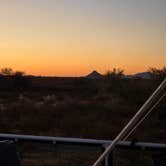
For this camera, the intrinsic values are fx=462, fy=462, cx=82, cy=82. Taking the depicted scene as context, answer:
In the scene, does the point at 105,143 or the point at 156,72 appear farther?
the point at 156,72

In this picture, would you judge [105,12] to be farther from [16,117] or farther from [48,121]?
[16,117]

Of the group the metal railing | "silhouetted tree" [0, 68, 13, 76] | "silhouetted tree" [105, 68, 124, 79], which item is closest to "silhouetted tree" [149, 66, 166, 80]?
"silhouetted tree" [105, 68, 124, 79]

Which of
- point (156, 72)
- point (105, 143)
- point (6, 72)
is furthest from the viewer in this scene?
point (6, 72)

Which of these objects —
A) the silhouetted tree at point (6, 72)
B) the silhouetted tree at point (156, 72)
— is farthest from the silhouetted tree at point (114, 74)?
the silhouetted tree at point (6, 72)

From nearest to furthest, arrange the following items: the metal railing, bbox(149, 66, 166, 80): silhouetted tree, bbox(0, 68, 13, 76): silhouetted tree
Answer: the metal railing, bbox(149, 66, 166, 80): silhouetted tree, bbox(0, 68, 13, 76): silhouetted tree

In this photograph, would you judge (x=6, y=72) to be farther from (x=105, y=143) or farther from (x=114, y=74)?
(x=105, y=143)

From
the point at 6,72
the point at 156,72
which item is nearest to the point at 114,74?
the point at 156,72

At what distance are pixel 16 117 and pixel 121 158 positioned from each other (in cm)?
816

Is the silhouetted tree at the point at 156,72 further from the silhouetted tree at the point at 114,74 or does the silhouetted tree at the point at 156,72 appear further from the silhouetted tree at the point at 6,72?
the silhouetted tree at the point at 6,72

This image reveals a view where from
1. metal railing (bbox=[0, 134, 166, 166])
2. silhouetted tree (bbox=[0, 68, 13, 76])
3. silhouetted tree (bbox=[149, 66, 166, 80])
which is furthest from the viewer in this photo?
silhouetted tree (bbox=[0, 68, 13, 76])

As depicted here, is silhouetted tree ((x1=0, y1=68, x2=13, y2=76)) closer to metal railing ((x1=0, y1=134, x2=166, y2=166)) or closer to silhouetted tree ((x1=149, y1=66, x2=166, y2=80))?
silhouetted tree ((x1=149, y1=66, x2=166, y2=80))

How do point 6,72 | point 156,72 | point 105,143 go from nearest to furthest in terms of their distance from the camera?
point 105,143, point 156,72, point 6,72

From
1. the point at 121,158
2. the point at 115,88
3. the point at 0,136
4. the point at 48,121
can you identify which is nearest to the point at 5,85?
the point at 115,88

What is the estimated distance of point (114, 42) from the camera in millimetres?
13633
